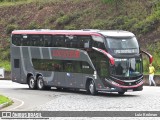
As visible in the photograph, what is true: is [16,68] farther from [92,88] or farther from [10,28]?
[10,28]

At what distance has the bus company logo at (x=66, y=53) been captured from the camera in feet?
122

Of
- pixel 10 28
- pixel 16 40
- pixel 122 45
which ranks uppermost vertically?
pixel 10 28

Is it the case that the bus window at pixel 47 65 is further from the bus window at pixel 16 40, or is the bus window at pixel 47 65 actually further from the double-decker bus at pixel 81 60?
the bus window at pixel 16 40

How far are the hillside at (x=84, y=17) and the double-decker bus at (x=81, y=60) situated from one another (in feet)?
38.3

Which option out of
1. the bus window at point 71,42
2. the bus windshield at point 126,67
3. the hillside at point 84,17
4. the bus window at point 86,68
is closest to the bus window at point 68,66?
the bus window at point 71,42

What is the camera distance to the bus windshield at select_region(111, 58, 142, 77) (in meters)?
34.8

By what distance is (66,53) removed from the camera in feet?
125

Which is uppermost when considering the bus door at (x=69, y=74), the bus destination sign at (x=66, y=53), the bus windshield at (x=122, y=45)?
the bus windshield at (x=122, y=45)

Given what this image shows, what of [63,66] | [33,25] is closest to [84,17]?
[33,25]

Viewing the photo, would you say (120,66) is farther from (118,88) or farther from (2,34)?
(2,34)

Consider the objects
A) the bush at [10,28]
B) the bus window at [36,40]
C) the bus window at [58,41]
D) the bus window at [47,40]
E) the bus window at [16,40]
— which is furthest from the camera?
the bush at [10,28]

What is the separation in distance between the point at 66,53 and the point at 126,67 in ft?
14.8

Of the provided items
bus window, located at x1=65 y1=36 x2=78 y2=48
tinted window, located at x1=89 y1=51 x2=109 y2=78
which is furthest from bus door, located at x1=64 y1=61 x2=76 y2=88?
tinted window, located at x1=89 y1=51 x2=109 y2=78

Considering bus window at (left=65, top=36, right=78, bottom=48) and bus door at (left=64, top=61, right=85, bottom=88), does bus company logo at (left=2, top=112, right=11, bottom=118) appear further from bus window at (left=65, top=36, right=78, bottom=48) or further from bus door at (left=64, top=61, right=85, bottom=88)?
bus window at (left=65, top=36, right=78, bottom=48)
